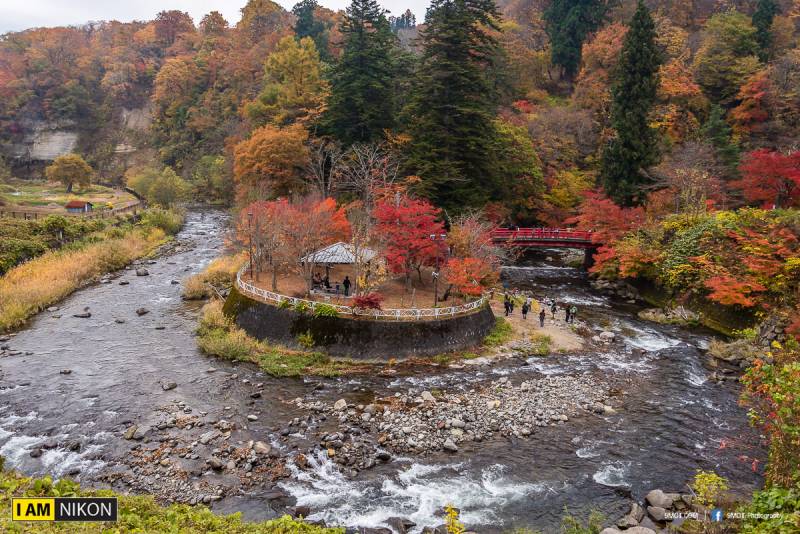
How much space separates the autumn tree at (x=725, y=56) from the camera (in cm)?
5234

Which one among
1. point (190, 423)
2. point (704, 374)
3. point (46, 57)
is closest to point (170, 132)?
point (46, 57)

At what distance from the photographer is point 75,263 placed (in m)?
38.3

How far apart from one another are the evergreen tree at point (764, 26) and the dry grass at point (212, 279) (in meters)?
58.8

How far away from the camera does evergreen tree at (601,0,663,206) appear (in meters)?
43.2

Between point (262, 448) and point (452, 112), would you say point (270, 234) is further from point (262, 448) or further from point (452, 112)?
point (452, 112)

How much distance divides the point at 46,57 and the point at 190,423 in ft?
364

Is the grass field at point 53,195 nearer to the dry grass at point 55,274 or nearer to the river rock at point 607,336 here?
the dry grass at point 55,274

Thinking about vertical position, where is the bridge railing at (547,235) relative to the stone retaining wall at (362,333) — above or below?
above

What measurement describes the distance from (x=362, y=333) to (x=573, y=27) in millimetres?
58980

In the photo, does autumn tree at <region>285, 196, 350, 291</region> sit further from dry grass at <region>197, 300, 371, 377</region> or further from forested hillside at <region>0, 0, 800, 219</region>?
forested hillside at <region>0, 0, 800, 219</region>

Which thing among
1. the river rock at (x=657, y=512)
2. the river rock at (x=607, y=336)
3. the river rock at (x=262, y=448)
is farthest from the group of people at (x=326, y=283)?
the river rock at (x=657, y=512)

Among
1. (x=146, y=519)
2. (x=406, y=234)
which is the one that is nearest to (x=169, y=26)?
(x=406, y=234)

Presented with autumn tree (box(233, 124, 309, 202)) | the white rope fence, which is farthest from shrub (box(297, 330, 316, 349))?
autumn tree (box(233, 124, 309, 202))

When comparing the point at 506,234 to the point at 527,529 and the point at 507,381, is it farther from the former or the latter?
the point at 527,529
